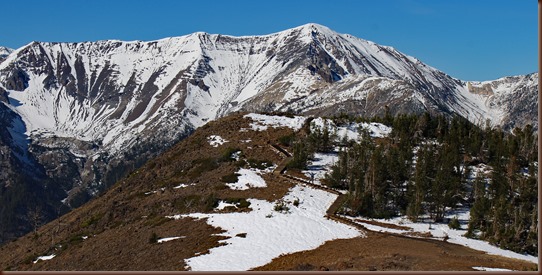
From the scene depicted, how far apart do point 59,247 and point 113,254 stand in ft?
45.9

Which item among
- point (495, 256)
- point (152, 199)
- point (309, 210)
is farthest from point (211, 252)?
point (152, 199)

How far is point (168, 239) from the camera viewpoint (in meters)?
55.2

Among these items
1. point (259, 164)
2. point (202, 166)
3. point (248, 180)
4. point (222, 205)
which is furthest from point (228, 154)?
point (222, 205)

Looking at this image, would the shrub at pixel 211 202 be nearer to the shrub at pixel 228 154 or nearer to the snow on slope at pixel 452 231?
the snow on slope at pixel 452 231

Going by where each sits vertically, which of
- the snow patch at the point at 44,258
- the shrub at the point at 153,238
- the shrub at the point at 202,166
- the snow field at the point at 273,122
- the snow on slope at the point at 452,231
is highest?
the snow field at the point at 273,122

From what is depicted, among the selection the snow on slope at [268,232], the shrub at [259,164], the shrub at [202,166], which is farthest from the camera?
the shrub at [202,166]

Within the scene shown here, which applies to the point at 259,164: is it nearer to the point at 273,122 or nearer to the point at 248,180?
the point at 248,180

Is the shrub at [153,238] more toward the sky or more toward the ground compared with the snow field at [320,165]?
more toward the ground

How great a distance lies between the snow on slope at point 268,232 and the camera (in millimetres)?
45938

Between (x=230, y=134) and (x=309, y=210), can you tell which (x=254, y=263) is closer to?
(x=309, y=210)

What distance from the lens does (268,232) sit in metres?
54.2

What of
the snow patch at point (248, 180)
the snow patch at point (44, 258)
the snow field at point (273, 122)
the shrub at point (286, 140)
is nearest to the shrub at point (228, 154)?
the snow patch at point (248, 180)

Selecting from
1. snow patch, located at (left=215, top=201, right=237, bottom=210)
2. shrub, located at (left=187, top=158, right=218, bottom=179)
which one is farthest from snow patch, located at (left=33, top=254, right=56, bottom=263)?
shrub, located at (left=187, top=158, right=218, bottom=179)

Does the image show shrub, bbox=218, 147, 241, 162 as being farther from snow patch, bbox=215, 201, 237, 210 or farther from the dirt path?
snow patch, bbox=215, 201, 237, 210
